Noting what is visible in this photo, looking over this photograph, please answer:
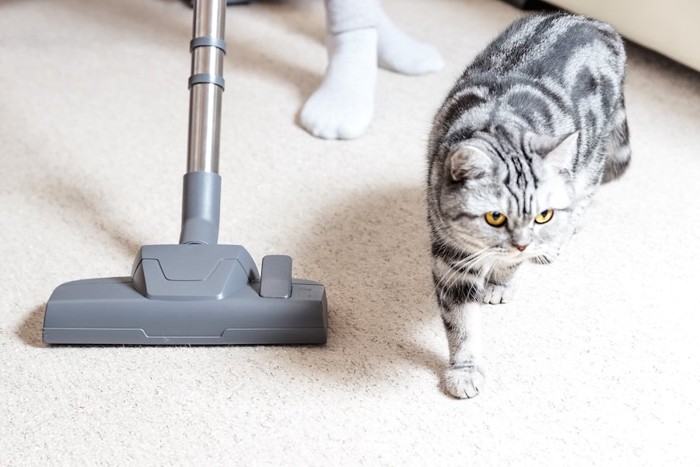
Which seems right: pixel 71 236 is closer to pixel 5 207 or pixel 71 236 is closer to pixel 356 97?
pixel 5 207

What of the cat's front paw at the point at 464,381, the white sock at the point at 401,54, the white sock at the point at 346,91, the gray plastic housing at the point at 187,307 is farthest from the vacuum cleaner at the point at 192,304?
the white sock at the point at 401,54

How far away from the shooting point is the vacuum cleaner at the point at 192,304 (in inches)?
49.8

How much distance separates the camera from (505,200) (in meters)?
1.15

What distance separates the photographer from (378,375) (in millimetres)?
1283

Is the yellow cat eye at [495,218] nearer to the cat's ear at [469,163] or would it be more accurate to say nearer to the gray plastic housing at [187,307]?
the cat's ear at [469,163]

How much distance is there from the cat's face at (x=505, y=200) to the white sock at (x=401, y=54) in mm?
1081

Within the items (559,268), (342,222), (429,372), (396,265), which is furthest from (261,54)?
(429,372)

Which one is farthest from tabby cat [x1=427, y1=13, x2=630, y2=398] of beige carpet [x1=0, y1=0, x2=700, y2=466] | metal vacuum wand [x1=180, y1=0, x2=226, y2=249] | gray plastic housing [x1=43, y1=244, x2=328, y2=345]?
metal vacuum wand [x1=180, y1=0, x2=226, y2=249]

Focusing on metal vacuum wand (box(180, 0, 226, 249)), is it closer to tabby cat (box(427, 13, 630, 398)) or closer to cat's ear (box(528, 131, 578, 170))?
tabby cat (box(427, 13, 630, 398))

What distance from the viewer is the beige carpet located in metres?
1.17

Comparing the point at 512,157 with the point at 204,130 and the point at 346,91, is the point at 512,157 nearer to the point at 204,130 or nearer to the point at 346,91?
the point at 204,130

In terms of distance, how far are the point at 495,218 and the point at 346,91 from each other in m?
0.93

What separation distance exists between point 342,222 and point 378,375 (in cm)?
45

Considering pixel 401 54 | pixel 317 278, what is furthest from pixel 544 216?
pixel 401 54
